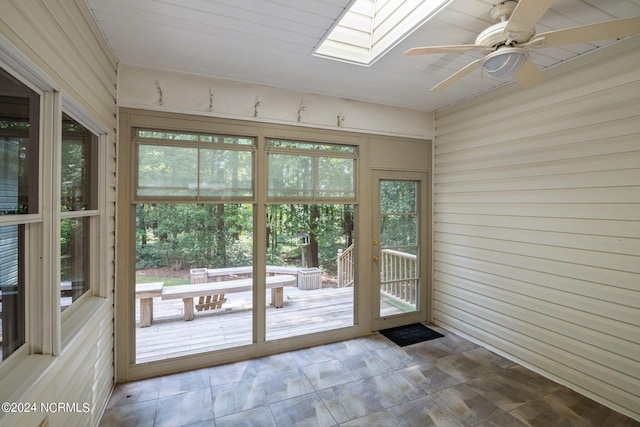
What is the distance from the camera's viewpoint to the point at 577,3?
5.77 ft

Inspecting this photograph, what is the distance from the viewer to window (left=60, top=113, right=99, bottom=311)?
1.71 meters

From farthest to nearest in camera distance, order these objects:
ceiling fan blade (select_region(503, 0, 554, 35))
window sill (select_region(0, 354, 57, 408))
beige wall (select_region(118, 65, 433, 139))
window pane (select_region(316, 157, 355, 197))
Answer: window pane (select_region(316, 157, 355, 197)) → beige wall (select_region(118, 65, 433, 139)) → ceiling fan blade (select_region(503, 0, 554, 35)) → window sill (select_region(0, 354, 57, 408))

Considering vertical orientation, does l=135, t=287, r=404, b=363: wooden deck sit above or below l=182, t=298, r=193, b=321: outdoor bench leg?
below

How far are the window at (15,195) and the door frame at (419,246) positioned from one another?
298 centimetres

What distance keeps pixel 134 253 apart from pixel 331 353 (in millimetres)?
2217

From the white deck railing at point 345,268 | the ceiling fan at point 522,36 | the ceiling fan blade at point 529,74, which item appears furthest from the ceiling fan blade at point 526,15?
the white deck railing at point 345,268

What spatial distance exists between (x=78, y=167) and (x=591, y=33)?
316 cm

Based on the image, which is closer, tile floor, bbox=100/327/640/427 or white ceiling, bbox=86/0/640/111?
white ceiling, bbox=86/0/640/111

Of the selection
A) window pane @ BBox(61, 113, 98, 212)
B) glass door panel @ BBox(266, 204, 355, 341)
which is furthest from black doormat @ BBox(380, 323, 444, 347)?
window pane @ BBox(61, 113, 98, 212)

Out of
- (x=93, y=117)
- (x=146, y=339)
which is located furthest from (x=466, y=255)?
(x=146, y=339)

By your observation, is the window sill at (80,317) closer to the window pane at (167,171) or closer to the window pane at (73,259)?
the window pane at (73,259)

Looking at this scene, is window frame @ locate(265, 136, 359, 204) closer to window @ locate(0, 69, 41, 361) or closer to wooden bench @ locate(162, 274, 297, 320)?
wooden bench @ locate(162, 274, 297, 320)

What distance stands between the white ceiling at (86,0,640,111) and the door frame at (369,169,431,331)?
1074 millimetres

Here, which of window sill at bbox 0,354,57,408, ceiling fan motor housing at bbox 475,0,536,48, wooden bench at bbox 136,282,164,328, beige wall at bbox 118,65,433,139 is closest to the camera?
window sill at bbox 0,354,57,408
